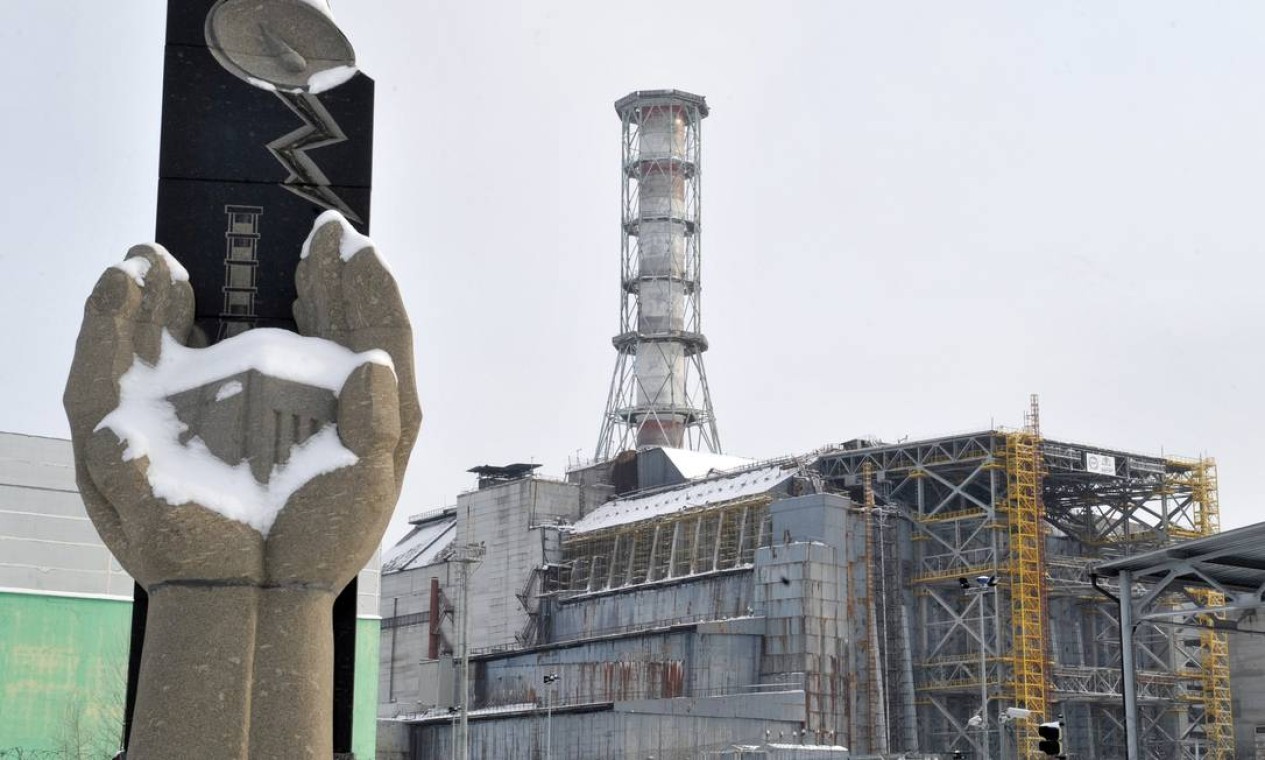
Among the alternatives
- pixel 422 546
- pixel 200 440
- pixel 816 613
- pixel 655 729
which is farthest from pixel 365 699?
pixel 422 546

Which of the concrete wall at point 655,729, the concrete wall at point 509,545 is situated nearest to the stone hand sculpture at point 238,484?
the concrete wall at point 655,729

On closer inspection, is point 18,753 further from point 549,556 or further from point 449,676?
point 549,556

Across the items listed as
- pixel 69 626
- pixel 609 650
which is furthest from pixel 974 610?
pixel 69 626

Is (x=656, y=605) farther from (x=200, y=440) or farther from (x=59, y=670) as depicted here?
(x=200, y=440)

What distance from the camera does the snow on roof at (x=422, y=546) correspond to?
106 meters

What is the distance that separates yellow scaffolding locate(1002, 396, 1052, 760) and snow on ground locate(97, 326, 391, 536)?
191 ft

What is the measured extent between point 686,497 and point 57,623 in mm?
39872

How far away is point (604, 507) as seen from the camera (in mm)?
97250

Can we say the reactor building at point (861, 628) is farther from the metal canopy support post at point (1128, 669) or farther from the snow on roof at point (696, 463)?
the metal canopy support post at point (1128, 669)

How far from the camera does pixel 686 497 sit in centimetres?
8994

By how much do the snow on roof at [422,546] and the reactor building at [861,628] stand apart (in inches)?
579

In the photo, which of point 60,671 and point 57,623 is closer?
point 60,671

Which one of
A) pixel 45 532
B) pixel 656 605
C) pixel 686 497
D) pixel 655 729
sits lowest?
pixel 655 729

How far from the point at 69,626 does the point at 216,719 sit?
40368mm
